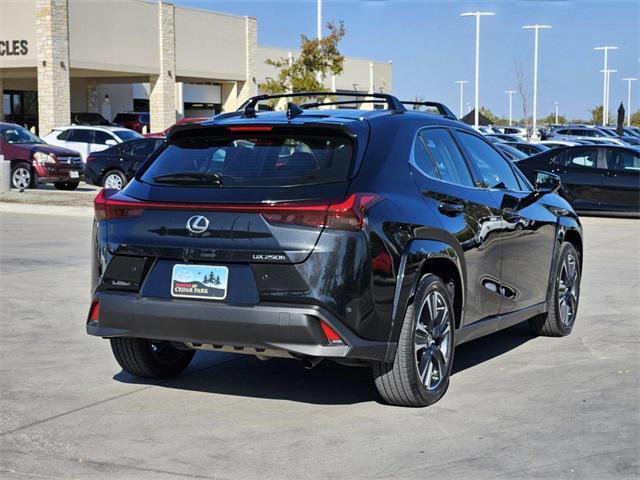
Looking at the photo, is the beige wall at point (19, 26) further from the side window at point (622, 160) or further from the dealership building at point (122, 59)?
the side window at point (622, 160)

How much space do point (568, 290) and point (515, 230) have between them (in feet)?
4.94

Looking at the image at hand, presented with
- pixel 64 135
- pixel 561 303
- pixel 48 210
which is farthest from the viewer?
pixel 64 135

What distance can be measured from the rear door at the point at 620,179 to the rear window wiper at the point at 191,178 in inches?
705

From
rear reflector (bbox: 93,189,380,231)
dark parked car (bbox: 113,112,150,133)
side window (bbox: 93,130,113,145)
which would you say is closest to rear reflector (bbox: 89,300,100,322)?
rear reflector (bbox: 93,189,380,231)

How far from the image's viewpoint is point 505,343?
8578mm

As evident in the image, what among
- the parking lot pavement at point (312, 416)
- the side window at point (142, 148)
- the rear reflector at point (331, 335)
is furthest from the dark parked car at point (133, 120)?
the rear reflector at point (331, 335)

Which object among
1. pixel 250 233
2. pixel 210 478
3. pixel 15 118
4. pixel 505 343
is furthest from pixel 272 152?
pixel 15 118

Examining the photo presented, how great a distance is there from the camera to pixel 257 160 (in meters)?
6.16

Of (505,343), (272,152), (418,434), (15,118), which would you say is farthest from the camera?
(15,118)

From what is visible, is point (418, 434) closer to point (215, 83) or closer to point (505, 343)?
point (505, 343)

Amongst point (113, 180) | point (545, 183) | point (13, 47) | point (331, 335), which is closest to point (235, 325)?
point (331, 335)

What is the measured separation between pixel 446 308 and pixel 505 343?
2197mm

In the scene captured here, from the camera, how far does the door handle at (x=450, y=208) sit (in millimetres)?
6613

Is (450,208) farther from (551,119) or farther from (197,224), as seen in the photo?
(551,119)
